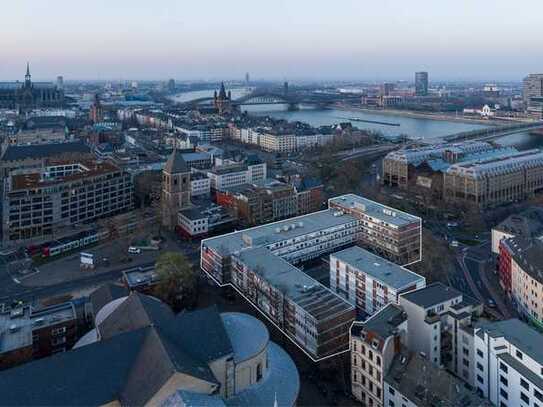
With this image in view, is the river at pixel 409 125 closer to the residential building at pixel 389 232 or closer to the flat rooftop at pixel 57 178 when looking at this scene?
→ the residential building at pixel 389 232

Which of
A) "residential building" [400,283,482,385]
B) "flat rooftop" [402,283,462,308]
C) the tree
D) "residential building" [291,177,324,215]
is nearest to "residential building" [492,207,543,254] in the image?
"flat rooftop" [402,283,462,308]

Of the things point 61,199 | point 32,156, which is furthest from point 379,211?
point 32,156

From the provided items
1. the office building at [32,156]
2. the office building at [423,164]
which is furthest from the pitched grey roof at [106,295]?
the office building at [423,164]

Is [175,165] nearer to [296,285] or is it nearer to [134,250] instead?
[134,250]

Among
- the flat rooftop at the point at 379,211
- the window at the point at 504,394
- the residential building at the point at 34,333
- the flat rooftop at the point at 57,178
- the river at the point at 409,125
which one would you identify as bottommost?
the window at the point at 504,394

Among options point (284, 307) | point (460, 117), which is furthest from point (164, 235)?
point (460, 117)

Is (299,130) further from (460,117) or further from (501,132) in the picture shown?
(460,117)

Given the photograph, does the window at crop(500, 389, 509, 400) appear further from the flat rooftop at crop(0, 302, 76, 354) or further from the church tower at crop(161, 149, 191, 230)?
the church tower at crop(161, 149, 191, 230)
